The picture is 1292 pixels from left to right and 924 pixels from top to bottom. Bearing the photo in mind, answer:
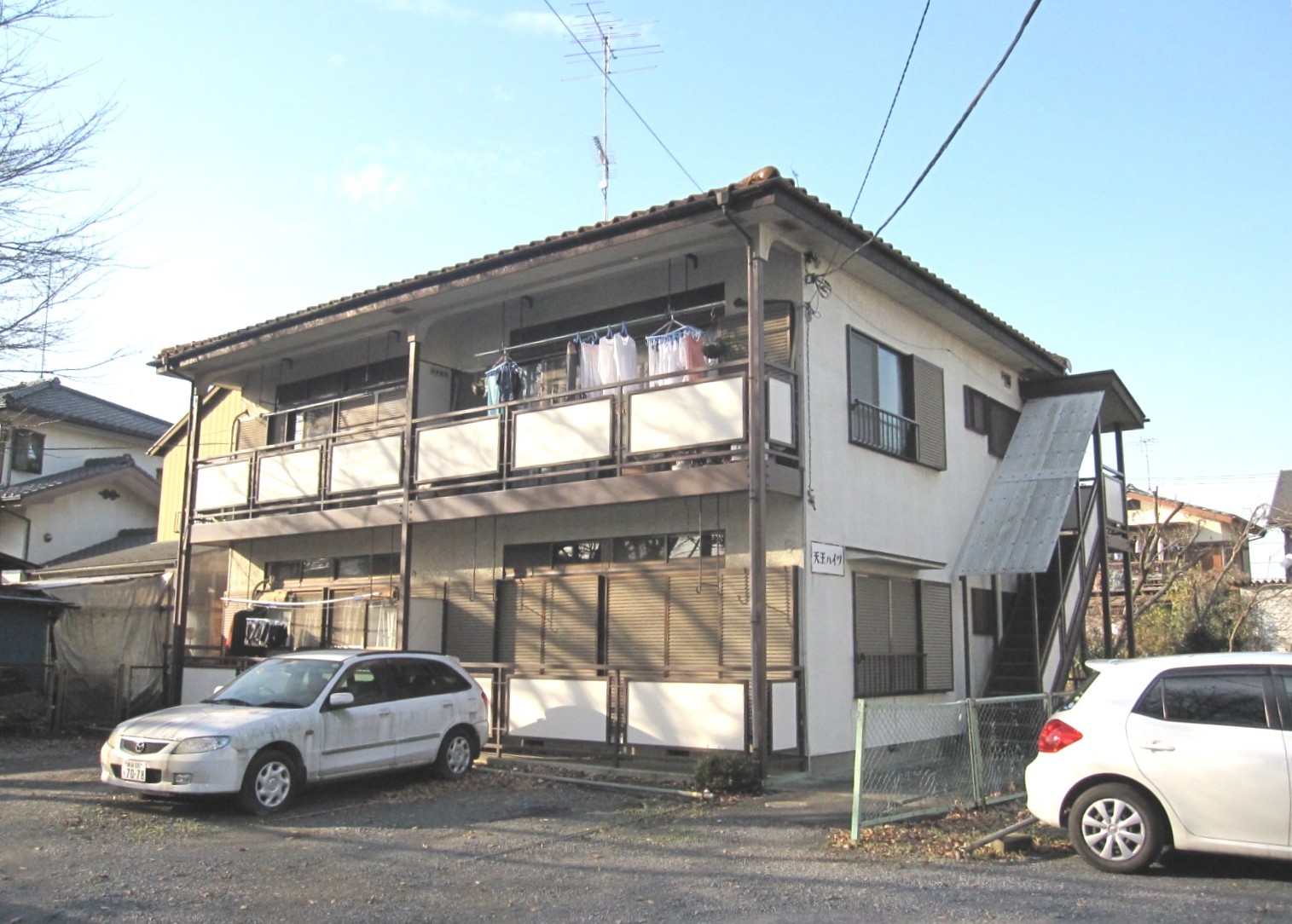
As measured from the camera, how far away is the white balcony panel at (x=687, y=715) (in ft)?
36.0

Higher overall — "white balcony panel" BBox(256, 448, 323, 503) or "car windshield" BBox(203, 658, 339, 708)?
"white balcony panel" BBox(256, 448, 323, 503)

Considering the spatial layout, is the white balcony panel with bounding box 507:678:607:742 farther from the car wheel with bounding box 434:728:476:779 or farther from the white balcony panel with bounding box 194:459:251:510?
the white balcony panel with bounding box 194:459:251:510

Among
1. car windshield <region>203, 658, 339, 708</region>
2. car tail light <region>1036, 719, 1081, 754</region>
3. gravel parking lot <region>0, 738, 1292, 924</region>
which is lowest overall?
gravel parking lot <region>0, 738, 1292, 924</region>

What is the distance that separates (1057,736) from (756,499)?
164 inches

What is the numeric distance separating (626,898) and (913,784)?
10.7 feet

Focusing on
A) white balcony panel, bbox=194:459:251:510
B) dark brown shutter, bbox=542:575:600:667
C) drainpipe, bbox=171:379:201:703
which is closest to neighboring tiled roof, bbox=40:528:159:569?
drainpipe, bbox=171:379:201:703

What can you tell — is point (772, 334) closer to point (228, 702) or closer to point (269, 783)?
point (228, 702)

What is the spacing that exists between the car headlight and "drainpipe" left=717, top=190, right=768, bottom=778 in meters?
4.88

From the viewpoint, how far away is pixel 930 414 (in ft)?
49.0

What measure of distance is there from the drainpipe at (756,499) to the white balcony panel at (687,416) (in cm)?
19

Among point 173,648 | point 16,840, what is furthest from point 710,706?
point 173,648

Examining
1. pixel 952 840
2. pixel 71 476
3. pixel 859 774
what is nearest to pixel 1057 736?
pixel 952 840

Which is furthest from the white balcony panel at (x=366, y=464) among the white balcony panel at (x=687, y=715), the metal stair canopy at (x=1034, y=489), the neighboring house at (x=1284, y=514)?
the neighboring house at (x=1284, y=514)

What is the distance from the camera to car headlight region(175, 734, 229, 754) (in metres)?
9.21
